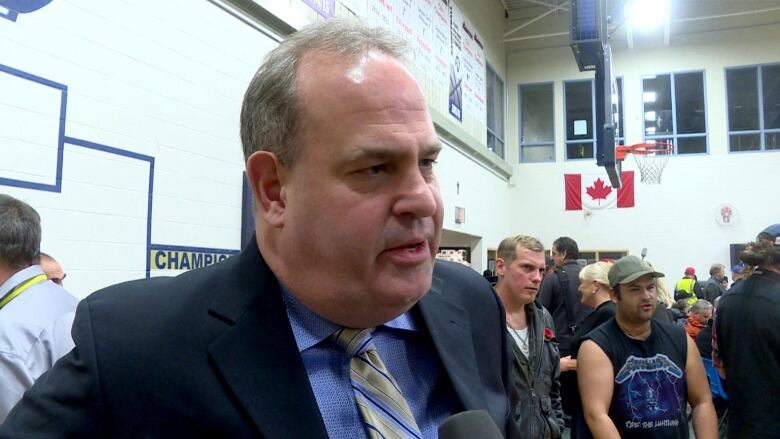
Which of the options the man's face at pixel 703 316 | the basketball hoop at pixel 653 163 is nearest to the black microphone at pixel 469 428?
the man's face at pixel 703 316

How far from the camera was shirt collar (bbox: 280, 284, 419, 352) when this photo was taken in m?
0.95

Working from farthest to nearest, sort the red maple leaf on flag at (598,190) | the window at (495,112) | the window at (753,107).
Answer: the red maple leaf on flag at (598,190)
the window at (495,112)
the window at (753,107)

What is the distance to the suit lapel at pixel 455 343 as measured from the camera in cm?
104

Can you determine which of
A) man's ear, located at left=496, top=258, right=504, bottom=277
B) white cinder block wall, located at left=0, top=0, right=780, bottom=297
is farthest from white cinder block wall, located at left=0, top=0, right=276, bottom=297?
Result: man's ear, located at left=496, top=258, right=504, bottom=277

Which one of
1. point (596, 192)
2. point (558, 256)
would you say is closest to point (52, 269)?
point (558, 256)

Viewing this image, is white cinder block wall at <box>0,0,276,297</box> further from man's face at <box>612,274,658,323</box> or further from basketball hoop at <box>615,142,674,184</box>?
basketball hoop at <box>615,142,674,184</box>

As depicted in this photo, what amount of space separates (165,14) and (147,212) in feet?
4.24

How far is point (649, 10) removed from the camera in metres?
11.7

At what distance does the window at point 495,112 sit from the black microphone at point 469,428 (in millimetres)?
12068

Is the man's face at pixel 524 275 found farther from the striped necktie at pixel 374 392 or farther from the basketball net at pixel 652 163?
the basketball net at pixel 652 163

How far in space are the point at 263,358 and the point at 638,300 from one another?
2.60m

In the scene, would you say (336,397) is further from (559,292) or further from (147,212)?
(559,292)

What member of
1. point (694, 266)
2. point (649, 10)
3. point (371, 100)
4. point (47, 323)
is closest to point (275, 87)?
point (371, 100)

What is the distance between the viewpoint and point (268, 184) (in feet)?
3.10
